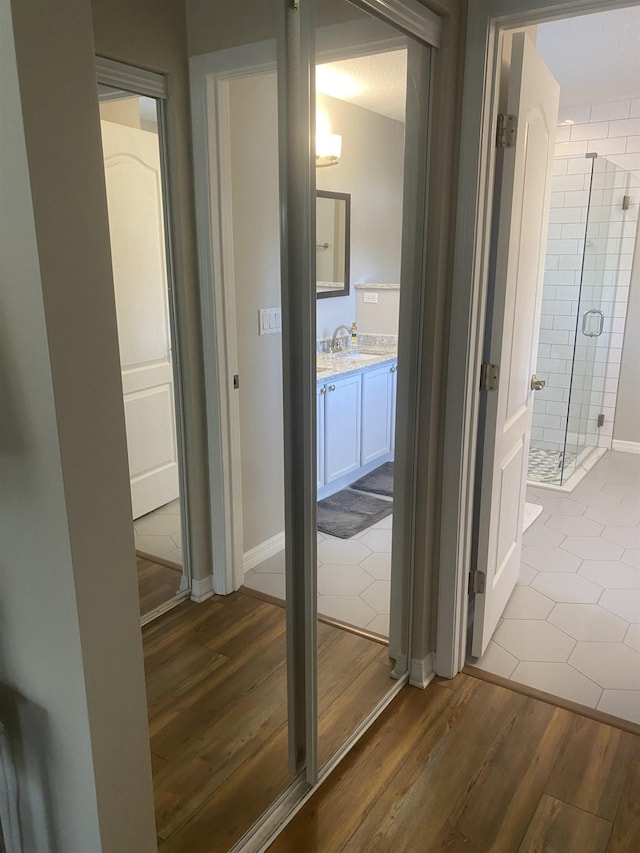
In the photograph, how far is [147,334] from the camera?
1543 mm

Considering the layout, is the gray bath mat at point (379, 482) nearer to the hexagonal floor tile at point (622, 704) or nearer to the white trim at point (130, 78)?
the hexagonal floor tile at point (622, 704)

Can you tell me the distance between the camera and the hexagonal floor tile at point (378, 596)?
8.00 feet

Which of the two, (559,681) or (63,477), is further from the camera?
(559,681)

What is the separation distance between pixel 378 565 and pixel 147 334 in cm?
138

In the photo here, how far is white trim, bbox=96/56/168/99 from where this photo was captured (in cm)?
123

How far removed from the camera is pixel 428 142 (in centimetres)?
186

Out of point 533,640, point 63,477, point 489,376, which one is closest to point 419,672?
point 533,640

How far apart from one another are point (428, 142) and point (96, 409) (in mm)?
1381

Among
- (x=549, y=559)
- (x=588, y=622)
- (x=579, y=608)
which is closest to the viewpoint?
(x=588, y=622)

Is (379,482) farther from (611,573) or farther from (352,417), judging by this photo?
(611,573)

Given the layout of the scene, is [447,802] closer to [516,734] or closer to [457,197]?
[516,734]

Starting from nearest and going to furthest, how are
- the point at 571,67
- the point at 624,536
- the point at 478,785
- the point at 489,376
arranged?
the point at 478,785 → the point at 489,376 → the point at 624,536 → the point at 571,67

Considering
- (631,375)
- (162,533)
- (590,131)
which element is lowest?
(631,375)

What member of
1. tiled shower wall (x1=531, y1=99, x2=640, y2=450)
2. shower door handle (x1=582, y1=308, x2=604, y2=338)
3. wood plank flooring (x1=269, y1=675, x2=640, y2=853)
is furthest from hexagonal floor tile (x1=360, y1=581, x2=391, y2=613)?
shower door handle (x1=582, y1=308, x2=604, y2=338)
